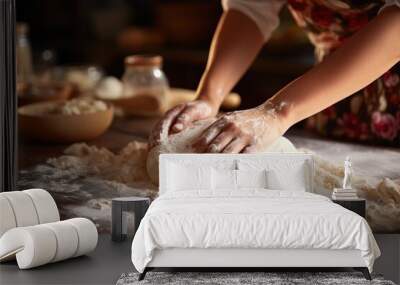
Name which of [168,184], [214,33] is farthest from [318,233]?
[214,33]

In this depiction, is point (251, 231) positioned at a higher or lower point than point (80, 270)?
higher

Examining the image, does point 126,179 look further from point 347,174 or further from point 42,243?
point 347,174

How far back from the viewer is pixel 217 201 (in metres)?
3.73

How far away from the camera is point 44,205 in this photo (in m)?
4.02

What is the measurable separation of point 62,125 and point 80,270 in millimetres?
852

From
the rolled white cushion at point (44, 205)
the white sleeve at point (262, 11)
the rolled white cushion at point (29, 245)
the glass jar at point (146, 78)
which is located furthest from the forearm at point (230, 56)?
the rolled white cushion at point (29, 245)

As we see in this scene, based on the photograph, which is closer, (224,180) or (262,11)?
(224,180)

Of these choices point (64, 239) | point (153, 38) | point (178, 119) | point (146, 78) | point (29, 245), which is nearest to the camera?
point (29, 245)

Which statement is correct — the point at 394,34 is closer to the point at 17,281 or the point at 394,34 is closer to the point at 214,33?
the point at 214,33

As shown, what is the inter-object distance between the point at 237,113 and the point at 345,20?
68 cm

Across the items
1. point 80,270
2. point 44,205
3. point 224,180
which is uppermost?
point 224,180

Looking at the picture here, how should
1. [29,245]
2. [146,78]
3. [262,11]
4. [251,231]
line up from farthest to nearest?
1. [146,78]
2. [262,11]
3. [29,245]
4. [251,231]

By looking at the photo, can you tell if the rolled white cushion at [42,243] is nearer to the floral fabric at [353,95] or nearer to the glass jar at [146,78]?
the glass jar at [146,78]

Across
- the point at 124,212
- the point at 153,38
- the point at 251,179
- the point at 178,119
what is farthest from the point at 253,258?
the point at 153,38
